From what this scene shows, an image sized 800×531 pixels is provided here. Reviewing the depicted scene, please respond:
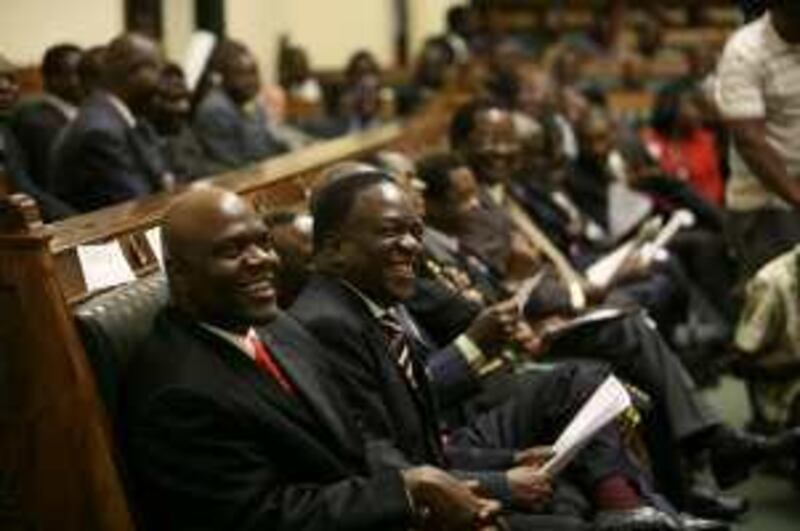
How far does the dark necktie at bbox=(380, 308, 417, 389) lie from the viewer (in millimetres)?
2381

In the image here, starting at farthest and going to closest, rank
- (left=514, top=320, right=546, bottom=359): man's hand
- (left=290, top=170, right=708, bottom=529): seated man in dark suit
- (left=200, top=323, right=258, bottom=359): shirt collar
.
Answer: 1. (left=514, top=320, right=546, bottom=359): man's hand
2. (left=290, top=170, right=708, bottom=529): seated man in dark suit
3. (left=200, top=323, right=258, bottom=359): shirt collar

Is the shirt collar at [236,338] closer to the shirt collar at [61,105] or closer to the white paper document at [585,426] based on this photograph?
the white paper document at [585,426]

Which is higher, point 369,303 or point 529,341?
point 369,303

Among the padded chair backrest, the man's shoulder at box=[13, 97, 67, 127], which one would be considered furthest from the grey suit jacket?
the padded chair backrest

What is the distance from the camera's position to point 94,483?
1.93 metres

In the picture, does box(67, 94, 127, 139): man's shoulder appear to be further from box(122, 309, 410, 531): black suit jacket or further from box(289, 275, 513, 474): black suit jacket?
box(122, 309, 410, 531): black suit jacket

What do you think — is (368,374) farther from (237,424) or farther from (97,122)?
(97,122)

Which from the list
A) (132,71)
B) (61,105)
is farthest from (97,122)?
(61,105)

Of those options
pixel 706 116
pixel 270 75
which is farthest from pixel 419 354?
pixel 270 75

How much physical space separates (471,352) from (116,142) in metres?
1.32

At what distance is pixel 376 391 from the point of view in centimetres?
232

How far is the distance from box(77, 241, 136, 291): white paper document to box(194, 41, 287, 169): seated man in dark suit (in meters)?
2.78

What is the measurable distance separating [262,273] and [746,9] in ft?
8.22

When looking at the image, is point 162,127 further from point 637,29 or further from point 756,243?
point 637,29
